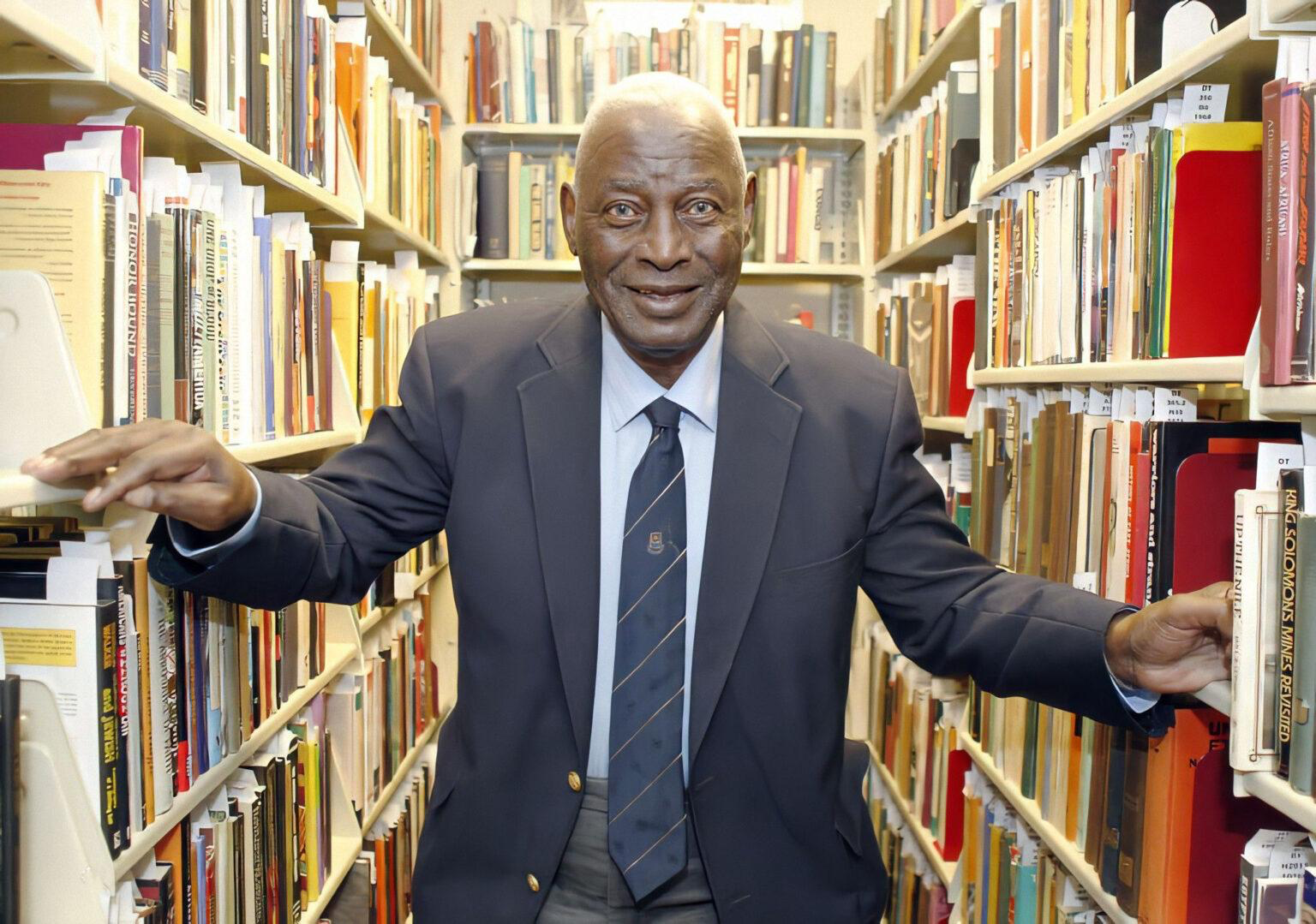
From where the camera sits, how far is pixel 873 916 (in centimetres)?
139

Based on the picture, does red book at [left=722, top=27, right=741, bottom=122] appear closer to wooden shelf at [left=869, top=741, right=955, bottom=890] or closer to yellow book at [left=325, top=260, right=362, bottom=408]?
yellow book at [left=325, top=260, right=362, bottom=408]

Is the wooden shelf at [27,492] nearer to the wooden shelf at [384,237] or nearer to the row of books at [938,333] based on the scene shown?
the wooden shelf at [384,237]

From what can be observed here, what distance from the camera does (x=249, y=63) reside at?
1.62m

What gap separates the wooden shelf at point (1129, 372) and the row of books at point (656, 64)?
5.37ft

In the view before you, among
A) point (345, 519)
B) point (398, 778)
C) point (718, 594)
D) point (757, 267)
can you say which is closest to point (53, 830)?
point (345, 519)

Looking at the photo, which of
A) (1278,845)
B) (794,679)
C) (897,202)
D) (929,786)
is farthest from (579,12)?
(1278,845)

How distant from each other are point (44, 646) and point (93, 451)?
26 centimetres

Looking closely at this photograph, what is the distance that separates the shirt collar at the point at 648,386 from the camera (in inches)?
54.0

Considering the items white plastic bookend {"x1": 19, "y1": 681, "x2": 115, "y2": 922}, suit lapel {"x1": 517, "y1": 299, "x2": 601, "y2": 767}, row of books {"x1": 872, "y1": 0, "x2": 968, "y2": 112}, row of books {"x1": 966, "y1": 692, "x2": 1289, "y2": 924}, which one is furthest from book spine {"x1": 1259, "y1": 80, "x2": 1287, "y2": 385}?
row of books {"x1": 872, "y1": 0, "x2": 968, "y2": 112}

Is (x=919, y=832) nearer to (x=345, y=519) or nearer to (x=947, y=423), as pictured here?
(x=947, y=423)

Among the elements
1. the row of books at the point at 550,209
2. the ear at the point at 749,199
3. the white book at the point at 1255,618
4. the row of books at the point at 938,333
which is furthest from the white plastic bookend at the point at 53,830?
the row of books at the point at 550,209

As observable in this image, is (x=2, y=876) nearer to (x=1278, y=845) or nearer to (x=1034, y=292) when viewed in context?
(x=1278, y=845)

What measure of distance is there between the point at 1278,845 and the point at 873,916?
1.53 ft

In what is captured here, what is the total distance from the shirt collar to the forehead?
6.9 inches
